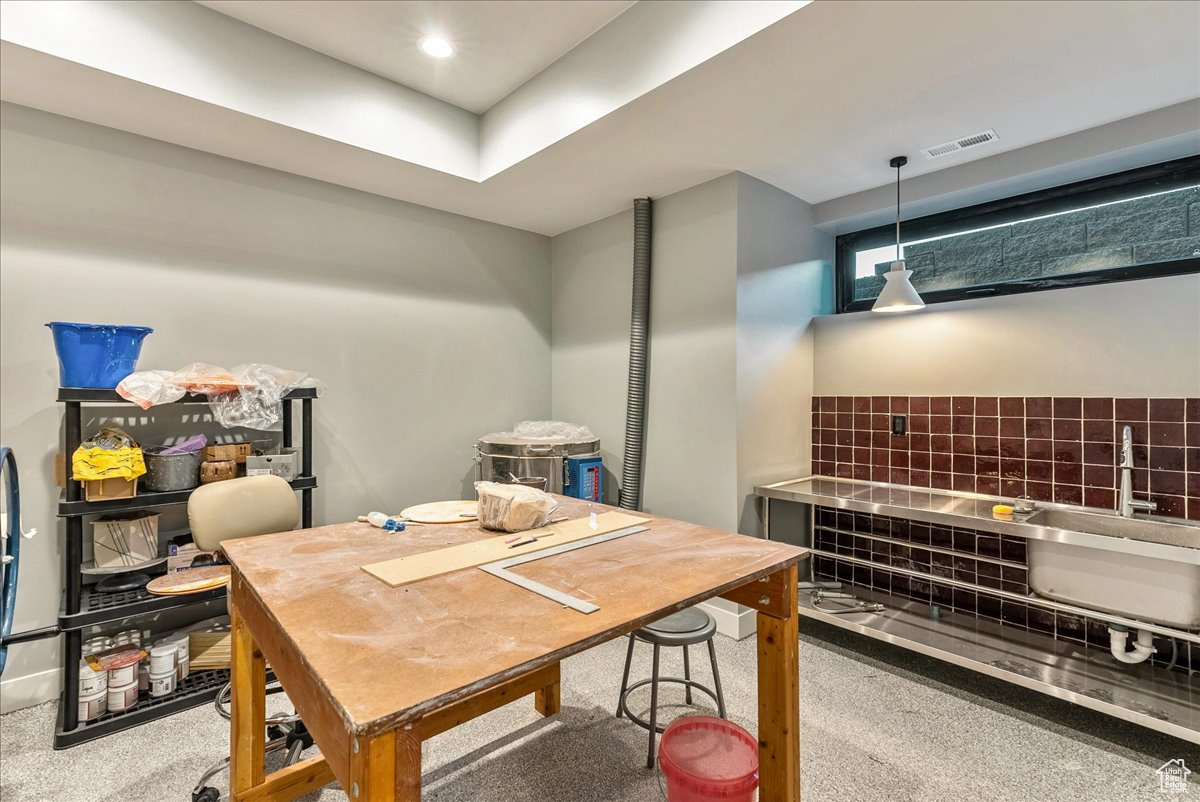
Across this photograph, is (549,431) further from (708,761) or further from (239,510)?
(708,761)

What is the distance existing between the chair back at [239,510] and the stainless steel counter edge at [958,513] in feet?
7.62

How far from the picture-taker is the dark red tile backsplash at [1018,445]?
7.61 feet

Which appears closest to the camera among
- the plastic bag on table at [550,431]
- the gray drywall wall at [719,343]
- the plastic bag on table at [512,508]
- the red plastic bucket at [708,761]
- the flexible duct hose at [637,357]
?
the red plastic bucket at [708,761]

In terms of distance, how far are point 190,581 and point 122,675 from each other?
1.43 ft

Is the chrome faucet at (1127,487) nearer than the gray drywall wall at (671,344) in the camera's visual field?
Yes

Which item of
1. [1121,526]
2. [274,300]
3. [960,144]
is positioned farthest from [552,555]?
[960,144]

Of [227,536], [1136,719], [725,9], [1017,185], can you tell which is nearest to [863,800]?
[1136,719]

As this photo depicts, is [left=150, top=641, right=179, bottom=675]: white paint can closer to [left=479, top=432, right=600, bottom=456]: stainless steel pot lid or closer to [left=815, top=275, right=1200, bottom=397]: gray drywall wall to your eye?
[left=479, top=432, right=600, bottom=456]: stainless steel pot lid

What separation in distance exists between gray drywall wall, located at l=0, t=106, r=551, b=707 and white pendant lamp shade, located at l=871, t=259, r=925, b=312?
7.78ft

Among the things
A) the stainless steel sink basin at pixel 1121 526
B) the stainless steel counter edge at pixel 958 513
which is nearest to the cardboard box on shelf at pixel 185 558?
the stainless steel counter edge at pixel 958 513

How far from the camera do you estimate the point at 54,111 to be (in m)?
2.30

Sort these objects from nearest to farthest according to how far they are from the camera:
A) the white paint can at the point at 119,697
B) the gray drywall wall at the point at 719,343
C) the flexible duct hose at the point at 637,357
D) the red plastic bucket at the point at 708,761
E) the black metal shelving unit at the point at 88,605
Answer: the red plastic bucket at the point at 708,761
the black metal shelving unit at the point at 88,605
the white paint can at the point at 119,697
the gray drywall wall at the point at 719,343
the flexible duct hose at the point at 637,357

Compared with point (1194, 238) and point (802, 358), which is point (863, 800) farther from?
point (1194, 238)

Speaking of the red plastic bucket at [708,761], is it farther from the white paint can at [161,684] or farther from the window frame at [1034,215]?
the window frame at [1034,215]
